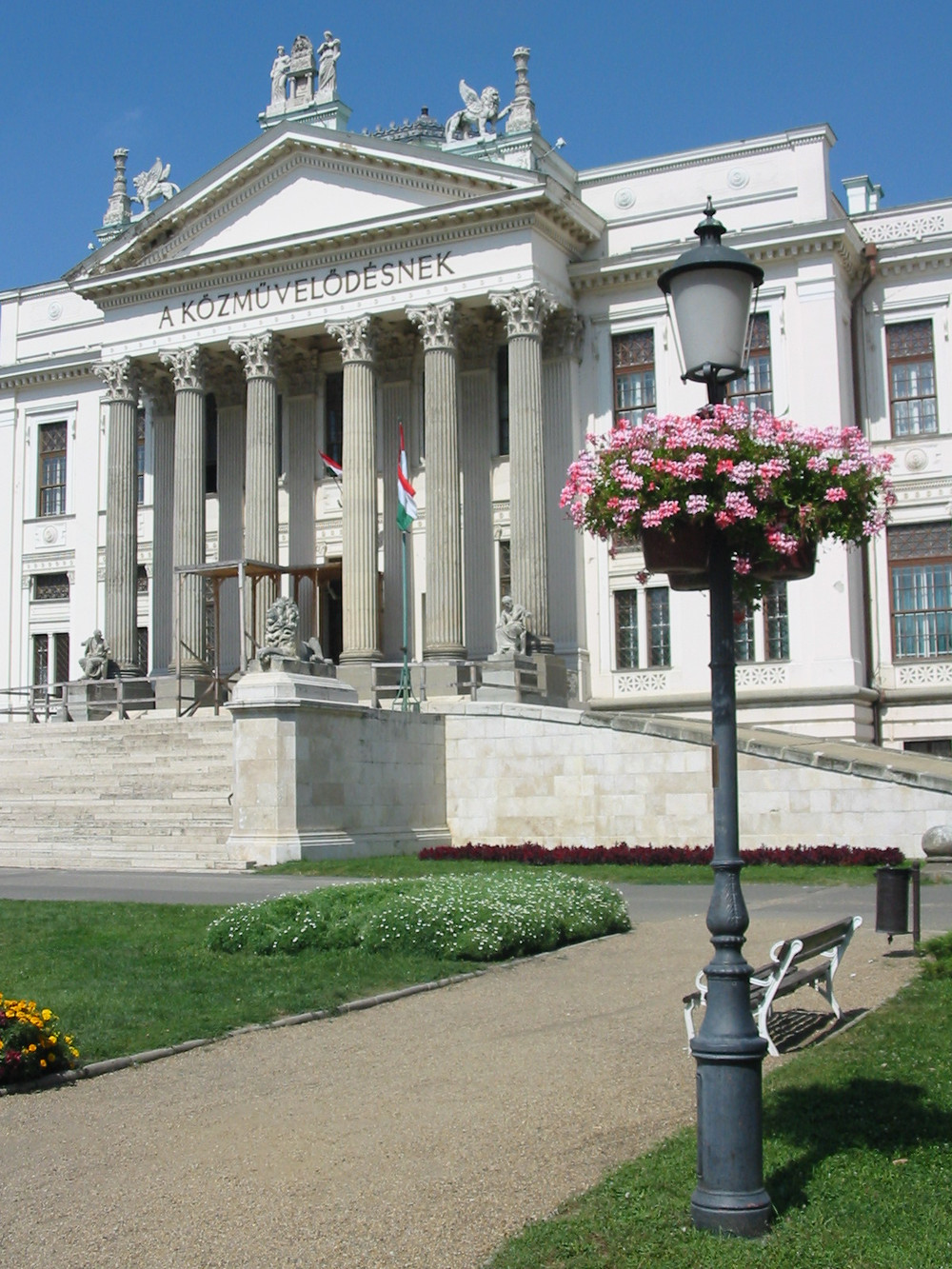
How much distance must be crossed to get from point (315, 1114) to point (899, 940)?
27.7 ft

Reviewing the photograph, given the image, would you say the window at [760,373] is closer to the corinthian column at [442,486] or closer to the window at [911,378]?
the window at [911,378]

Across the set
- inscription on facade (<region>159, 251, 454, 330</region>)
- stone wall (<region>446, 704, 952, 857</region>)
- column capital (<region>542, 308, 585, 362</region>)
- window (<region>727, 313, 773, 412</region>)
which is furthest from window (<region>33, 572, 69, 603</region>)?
window (<region>727, 313, 773, 412</region>)

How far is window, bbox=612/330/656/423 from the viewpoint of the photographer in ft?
133

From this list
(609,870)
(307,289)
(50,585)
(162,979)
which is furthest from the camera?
(50,585)

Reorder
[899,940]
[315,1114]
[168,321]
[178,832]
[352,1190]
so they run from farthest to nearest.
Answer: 1. [168,321]
2. [178,832]
3. [899,940]
4. [315,1114]
5. [352,1190]

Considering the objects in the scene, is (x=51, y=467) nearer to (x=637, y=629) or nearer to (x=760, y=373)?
(x=637, y=629)

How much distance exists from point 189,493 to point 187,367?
12.6ft

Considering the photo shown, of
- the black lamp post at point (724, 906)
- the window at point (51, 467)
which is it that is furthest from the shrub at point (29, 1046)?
the window at point (51, 467)

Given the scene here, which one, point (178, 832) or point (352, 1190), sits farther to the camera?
point (178, 832)

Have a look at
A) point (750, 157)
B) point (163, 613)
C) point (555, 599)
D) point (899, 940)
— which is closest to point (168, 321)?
point (163, 613)

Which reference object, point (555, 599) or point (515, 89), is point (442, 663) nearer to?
point (555, 599)

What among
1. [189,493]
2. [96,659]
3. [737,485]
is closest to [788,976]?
[737,485]

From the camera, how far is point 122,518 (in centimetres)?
4241

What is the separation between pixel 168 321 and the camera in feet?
141
